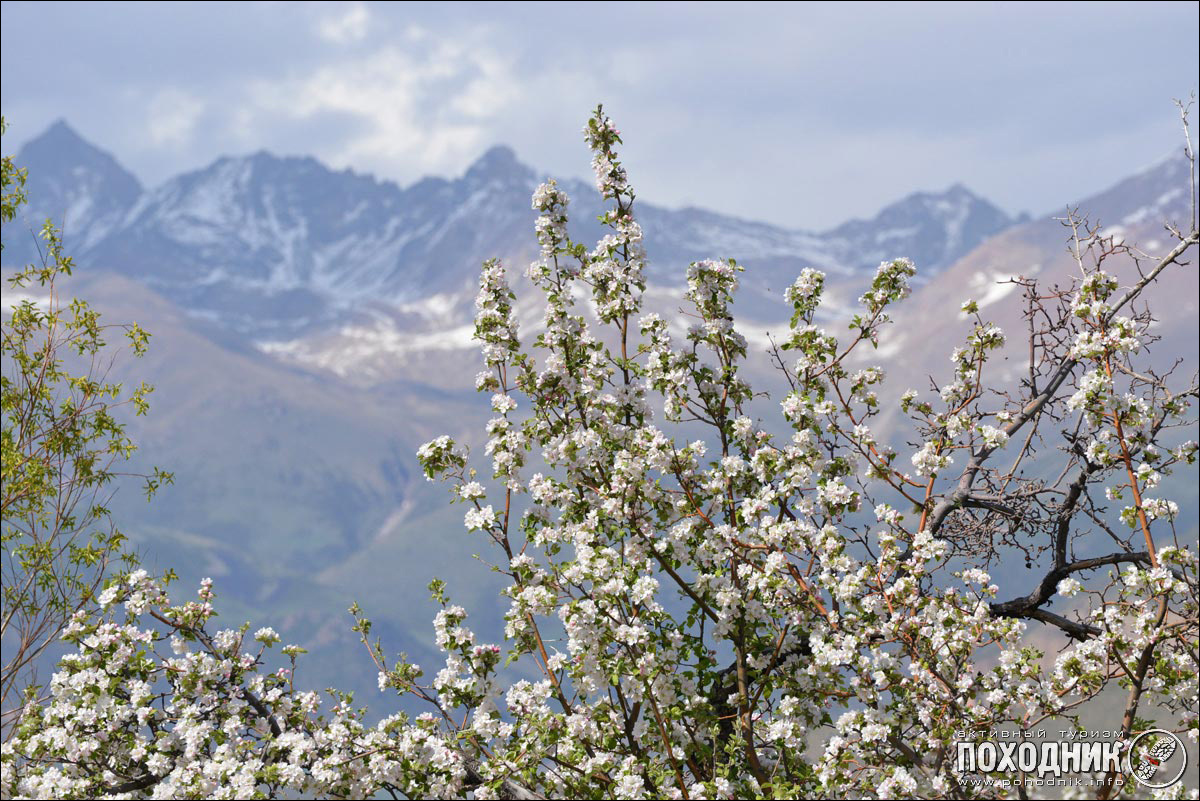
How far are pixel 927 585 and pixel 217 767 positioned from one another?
23.7ft

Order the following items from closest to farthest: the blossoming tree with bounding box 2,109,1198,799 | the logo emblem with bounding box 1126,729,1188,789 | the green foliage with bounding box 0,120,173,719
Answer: the logo emblem with bounding box 1126,729,1188,789, the blossoming tree with bounding box 2,109,1198,799, the green foliage with bounding box 0,120,173,719

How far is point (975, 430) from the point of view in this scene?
12.6 meters

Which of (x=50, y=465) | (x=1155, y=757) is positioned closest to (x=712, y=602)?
(x=1155, y=757)

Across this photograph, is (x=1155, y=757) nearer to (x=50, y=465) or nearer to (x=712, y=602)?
(x=712, y=602)

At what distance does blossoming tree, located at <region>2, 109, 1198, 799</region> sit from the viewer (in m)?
10.6

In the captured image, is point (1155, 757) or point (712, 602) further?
point (712, 602)

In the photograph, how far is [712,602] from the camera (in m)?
11.8

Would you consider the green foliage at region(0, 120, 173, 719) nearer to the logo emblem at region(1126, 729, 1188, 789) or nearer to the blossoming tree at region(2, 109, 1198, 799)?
the blossoming tree at region(2, 109, 1198, 799)

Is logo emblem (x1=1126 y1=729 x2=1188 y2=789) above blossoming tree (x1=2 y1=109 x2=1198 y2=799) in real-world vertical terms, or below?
below

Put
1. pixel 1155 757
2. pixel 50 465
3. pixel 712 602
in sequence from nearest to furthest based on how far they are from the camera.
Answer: pixel 1155 757, pixel 712 602, pixel 50 465

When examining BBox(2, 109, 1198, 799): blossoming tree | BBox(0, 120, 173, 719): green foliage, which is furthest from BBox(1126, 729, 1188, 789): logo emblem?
BBox(0, 120, 173, 719): green foliage

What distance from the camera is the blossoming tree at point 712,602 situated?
1057 cm

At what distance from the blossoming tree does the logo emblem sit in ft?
0.68

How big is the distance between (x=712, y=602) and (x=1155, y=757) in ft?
13.7
